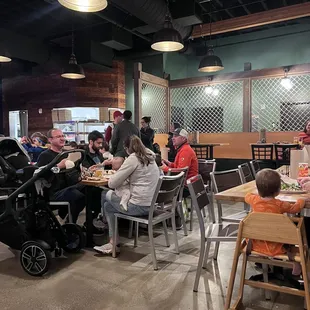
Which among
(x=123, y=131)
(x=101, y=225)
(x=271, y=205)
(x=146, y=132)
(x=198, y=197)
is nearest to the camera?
(x=271, y=205)

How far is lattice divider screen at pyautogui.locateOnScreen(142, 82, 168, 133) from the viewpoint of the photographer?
24.5 ft

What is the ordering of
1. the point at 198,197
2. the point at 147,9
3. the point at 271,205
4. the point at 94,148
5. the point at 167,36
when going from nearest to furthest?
the point at 271,205, the point at 198,197, the point at 94,148, the point at 167,36, the point at 147,9

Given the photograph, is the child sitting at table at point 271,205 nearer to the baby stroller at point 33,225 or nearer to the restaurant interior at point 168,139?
the restaurant interior at point 168,139

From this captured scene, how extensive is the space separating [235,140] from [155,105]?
7.12 feet

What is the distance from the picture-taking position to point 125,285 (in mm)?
2598

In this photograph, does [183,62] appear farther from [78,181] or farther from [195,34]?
[78,181]

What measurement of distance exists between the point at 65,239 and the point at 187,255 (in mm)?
1248

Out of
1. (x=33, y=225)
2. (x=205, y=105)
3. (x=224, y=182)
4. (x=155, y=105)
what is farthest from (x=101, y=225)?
(x=205, y=105)

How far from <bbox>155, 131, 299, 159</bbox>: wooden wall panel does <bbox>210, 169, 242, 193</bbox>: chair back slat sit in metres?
4.47

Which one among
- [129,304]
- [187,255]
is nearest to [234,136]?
[187,255]

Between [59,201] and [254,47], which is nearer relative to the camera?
[59,201]

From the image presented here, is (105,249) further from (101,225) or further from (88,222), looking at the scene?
(101,225)

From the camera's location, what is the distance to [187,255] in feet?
10.6

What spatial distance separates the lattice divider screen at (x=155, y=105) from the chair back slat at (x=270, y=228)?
5616mm
